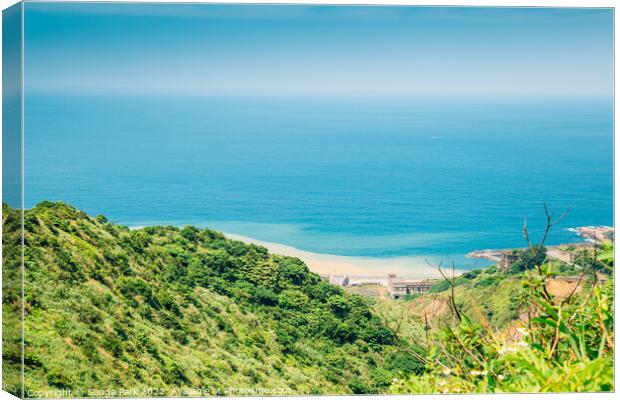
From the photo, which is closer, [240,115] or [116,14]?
[116,14]

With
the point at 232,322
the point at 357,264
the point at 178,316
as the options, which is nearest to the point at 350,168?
the point at 357,264

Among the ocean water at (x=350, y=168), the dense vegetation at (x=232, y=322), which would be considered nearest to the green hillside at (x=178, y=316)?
the dense vegetation at (x=232, y=322)

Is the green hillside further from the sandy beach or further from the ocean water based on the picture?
the ocean water

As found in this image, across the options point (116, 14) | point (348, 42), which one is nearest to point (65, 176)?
point (116, 14)

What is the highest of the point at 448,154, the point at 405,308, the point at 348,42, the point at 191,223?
the point at 348,42

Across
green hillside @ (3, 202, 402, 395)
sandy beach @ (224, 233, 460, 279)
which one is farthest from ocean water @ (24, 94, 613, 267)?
green hillside @ (3, 202, 402, 395)

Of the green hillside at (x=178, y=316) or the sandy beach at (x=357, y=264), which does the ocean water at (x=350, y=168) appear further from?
the green hillside at (x=178, y=316)

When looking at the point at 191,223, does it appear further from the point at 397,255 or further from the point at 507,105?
the point at 507,105

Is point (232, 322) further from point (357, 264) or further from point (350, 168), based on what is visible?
point (350, 168)
